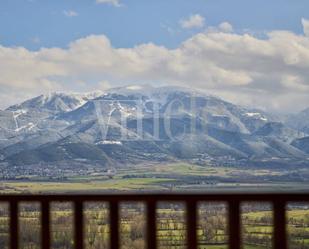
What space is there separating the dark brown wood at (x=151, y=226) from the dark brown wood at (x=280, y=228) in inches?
23.0

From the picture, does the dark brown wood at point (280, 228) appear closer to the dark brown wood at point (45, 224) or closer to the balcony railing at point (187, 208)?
the balcony railing at point (187, 208)

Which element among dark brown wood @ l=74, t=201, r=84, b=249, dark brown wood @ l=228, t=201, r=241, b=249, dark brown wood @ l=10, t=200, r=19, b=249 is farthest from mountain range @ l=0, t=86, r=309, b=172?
dark brown wood @ l=228, t=201, r=241, b=249

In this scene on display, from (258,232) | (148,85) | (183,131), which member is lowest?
(258,232)

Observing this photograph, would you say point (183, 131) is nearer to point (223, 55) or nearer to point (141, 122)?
point (141, 122)

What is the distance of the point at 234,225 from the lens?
10.7ft

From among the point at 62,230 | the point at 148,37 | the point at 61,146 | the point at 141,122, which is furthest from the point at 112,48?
the point at 62,230

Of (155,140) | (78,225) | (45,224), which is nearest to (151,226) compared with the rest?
(78,225)

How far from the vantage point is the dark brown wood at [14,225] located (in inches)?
136

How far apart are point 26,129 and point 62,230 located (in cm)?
14908

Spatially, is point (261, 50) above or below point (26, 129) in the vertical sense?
above

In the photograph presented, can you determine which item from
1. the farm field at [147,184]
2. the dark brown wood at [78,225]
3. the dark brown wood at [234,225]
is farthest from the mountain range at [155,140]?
the dark brown wood at [234,225]

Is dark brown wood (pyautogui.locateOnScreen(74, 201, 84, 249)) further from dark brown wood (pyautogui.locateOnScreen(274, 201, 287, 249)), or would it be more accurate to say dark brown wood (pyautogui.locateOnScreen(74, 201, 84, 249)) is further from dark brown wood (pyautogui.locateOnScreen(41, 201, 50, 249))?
dark brown wood (pyautogui.locateOnScreen(274, 201, 287, 249))

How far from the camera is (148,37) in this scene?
195625mm

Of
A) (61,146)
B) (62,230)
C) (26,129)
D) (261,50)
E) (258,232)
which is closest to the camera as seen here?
(258,232)
